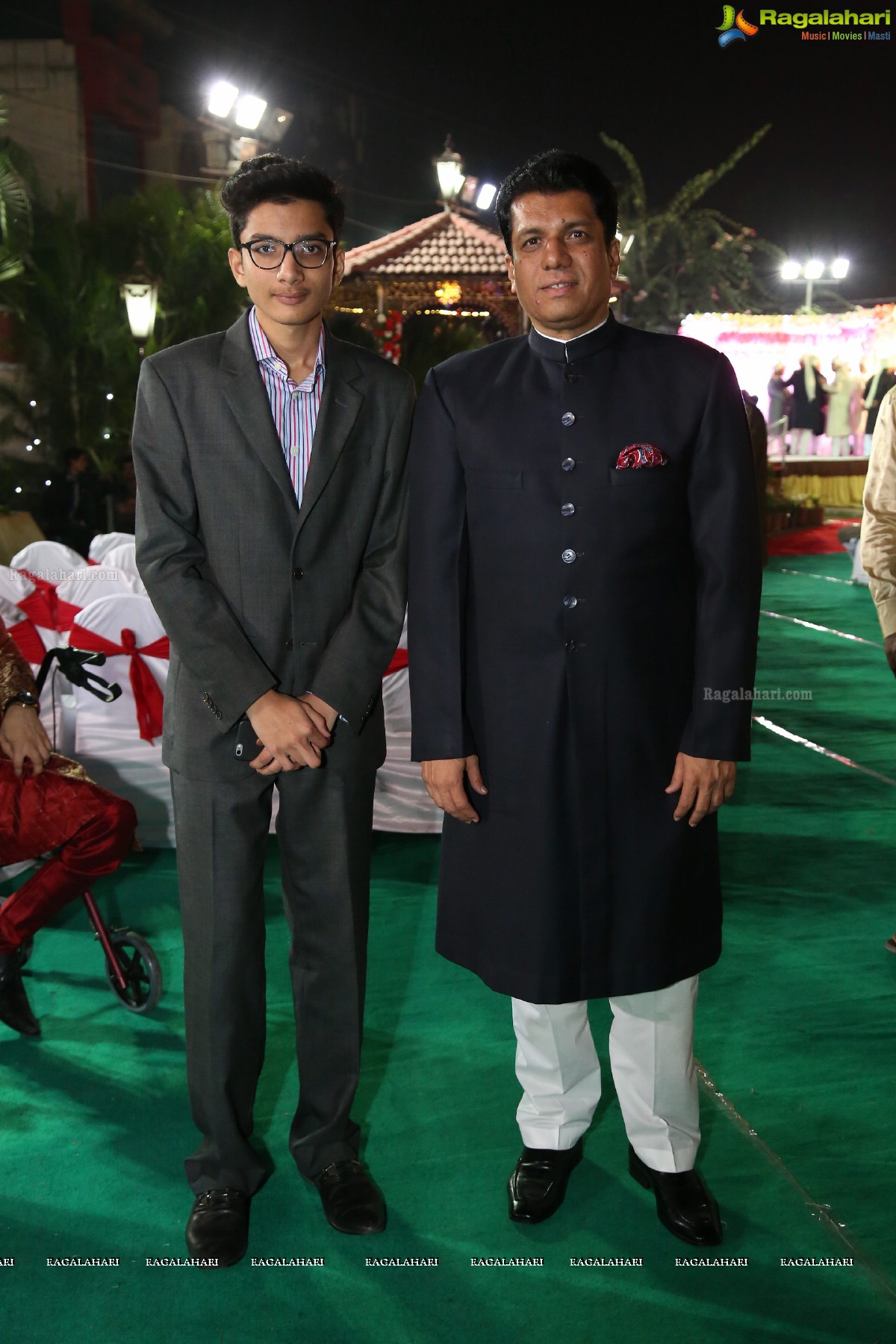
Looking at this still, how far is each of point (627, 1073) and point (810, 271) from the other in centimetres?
2515

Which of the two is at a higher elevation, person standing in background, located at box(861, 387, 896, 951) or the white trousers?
person standing in background, located at box(861, 387, 896, 951)

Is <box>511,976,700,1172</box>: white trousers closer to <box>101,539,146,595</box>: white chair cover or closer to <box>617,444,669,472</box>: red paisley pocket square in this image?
<box>617,444,669,472</box>: red paisley pocket square

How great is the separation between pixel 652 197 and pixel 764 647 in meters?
17.7

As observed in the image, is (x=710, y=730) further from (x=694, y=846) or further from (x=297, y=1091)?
(x=297, y=1091)

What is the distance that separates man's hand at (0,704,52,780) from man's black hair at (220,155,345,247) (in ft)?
4.39

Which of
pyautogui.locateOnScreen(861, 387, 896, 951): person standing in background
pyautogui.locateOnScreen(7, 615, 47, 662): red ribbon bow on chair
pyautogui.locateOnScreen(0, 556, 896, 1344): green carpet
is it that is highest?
pyautogui.locateOnScreen(861, 387, 896, 951): person standing in background

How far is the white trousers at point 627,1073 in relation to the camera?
7.43 feet

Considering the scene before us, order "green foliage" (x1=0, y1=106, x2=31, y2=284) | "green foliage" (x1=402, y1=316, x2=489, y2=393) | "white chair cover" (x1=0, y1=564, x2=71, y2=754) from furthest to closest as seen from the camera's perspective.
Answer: "green foliage" (x1=402, y1=316, x2=489, y2=393)
"green foliage" (x1=0, y1=106, x2=31, y2=284)
"white chair cover" (x1=0, y1=564, x2=71, y2=754)

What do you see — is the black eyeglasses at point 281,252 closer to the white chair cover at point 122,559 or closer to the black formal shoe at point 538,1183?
the black formal shoe at point 538,1183

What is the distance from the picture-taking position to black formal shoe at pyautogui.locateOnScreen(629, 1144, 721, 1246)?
2254 mm

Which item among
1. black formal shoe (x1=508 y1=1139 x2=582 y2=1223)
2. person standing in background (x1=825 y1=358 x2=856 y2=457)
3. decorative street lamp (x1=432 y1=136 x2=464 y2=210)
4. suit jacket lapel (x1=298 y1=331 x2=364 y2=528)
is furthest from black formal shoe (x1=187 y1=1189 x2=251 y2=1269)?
person standing in background (x1=825 y1=358 x2=856 y2=457)

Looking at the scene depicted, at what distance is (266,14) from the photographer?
57.4 ft

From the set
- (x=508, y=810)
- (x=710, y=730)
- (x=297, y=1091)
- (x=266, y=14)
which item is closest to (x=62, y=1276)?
(x=297, y=1091)

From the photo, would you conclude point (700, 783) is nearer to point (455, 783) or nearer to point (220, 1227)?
point (455, 783)
